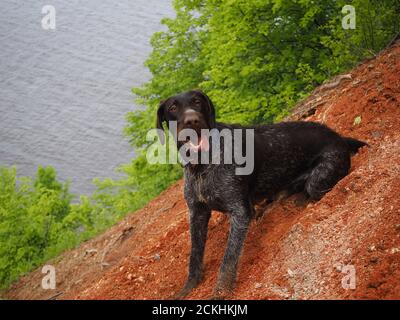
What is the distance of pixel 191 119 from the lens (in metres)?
6.12

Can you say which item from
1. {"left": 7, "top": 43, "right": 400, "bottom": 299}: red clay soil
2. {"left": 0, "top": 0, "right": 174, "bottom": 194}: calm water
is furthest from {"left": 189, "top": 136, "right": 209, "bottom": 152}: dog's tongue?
{"left": 0, "top": 0, "right": 174, "bottom": 194}: calm water

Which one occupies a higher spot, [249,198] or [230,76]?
[230,76]

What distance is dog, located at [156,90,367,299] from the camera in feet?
21.0

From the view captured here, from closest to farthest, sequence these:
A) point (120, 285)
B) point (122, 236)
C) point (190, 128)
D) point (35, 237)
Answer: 1. point (190, 128)
2. point (120, 285)
3. point (122, 236)
4. point (35, 237)

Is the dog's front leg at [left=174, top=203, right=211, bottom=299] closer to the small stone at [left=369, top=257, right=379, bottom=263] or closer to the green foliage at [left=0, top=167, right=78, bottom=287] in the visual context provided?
the small stone at [left=369, top=257, right=379, bottom=263]

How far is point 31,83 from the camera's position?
187 feet

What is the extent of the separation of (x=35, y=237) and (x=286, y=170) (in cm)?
1647

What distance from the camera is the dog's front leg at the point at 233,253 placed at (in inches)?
244

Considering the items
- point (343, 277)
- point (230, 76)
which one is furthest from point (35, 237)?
point (343, 277)

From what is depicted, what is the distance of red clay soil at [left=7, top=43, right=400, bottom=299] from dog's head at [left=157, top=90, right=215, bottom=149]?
1.60 meters

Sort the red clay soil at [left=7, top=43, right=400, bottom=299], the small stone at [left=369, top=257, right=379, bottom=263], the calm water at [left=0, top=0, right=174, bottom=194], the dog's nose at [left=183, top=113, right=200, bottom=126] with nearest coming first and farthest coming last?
the small stone at [left=369, top=257, right=379, bottom=263]
the red clay soil at [left=7, top=43, right=400, bottom=299]
the dog's nose at [left=183, top=113, right=200, bottom=126]
the calm water at [left=0, top=0, right=174, bottom=194]

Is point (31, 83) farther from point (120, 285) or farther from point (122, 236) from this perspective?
point (120, 285)

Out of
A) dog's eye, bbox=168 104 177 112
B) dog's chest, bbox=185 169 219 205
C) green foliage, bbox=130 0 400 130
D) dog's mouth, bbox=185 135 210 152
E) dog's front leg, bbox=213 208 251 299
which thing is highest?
green foliage, bbox=130 0 400 130

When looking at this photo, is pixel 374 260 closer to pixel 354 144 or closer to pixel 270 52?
pixel 354 144
